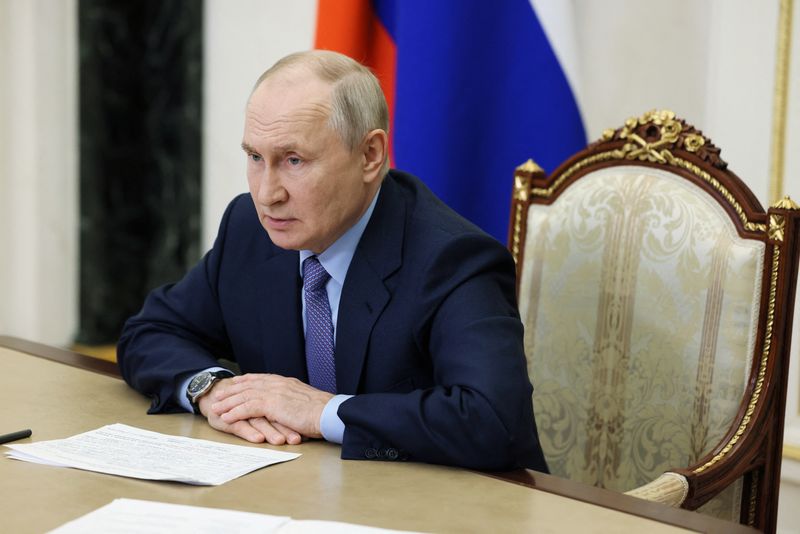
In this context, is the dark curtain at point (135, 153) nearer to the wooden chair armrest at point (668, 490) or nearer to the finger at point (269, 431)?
the finger at point (269, 431)

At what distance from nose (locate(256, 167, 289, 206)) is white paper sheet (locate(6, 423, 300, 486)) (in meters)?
0.47

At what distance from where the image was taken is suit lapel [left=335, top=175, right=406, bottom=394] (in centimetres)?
186

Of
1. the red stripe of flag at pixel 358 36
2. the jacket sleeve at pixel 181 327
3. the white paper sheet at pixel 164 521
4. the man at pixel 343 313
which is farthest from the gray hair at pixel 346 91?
the red stripe of flag at pixel 358 36

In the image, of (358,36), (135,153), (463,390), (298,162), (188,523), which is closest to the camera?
(188,523)

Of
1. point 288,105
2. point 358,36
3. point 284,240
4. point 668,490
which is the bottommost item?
point 668,490

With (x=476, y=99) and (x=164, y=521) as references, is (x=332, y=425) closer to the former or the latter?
(x=164, y=521)

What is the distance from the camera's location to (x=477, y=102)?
310 cm

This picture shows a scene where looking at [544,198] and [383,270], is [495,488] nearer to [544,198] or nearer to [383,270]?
[383,270]

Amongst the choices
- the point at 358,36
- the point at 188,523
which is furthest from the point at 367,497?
the point at 358,36

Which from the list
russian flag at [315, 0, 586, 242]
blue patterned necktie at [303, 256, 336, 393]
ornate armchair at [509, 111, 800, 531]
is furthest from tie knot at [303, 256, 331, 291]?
russian flag at [315, 0, 586, 242]

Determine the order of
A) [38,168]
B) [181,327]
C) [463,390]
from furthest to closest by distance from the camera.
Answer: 1. [38,168]
2. [181,327]
3. [463,390]

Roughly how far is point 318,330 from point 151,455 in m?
0.50

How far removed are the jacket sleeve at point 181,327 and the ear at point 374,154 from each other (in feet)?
1.31

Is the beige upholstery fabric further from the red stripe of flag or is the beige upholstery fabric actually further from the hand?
the red stripe of flag
